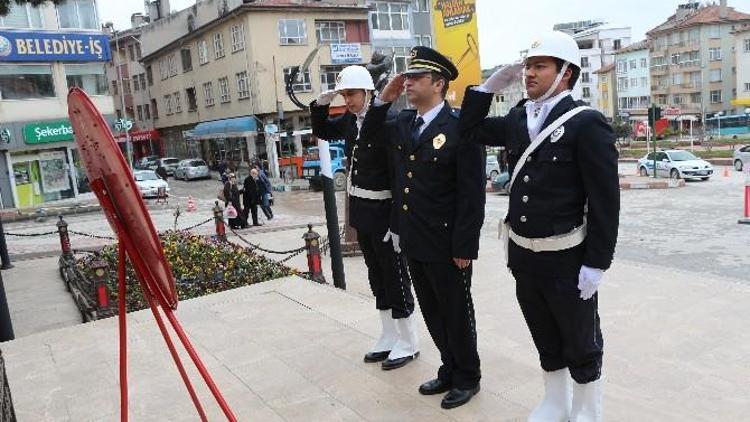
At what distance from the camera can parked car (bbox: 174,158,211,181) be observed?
121 feet

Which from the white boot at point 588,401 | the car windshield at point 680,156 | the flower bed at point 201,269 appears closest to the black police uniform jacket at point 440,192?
the white boot at point 588,401

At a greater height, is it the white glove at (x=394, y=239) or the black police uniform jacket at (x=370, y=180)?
the black police uniform jacket at (x=370, y=180)

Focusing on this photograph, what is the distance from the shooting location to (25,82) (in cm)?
2600

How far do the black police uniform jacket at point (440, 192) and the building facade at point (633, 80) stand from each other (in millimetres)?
69189

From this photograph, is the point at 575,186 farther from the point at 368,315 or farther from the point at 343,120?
the point at 368,315

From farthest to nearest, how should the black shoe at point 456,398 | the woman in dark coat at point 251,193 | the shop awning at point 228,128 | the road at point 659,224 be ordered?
1. the shop awning at point 228,128
2. the woman in dark coat at point 251,193
3. the road at point 659,224
4. the black shoe at point 456,398

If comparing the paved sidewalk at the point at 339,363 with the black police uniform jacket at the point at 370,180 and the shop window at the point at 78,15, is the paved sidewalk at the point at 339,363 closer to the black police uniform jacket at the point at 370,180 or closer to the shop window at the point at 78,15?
the black police uniform jacket at the point at 370,180

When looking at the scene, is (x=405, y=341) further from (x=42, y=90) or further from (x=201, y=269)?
(x=42, y=90)

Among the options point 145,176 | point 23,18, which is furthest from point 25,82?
point 145,176

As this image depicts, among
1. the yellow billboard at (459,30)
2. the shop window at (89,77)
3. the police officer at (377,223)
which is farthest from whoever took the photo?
the shop window at (89,77)

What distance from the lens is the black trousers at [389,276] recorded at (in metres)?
4.39

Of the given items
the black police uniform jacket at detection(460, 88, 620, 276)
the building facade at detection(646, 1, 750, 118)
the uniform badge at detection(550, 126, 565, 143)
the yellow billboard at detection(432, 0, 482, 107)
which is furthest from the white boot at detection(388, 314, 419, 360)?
the building facade at detection(646, 1, 750, 118)

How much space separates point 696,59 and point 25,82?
58.1 metres

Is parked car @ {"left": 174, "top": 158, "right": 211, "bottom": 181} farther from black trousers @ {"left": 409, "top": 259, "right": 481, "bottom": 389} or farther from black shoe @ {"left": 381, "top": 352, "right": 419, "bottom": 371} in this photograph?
black trousers @ {"left": 409, "top": 259, "right": 481, "bottom": 389}
